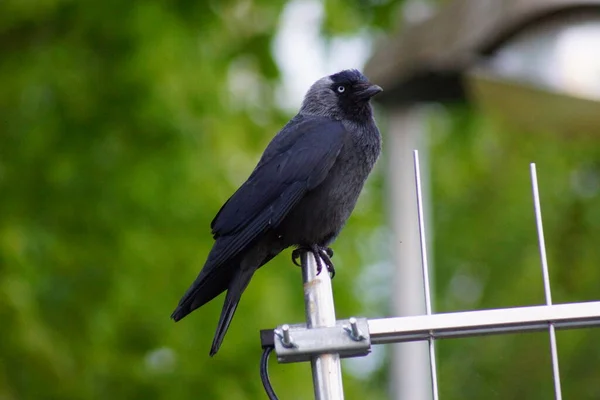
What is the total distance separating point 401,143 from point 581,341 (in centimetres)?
303

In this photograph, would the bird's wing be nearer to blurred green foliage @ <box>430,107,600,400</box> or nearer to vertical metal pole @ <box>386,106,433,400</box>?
vertical metal pole @ <box>386,106,433,400</box>

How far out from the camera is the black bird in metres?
4.18

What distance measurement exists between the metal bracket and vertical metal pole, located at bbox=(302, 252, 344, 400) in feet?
0.08

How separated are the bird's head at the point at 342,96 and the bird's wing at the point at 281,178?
216 mm

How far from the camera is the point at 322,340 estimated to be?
276 cm

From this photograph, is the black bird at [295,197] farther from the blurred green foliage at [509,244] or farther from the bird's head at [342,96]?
the blurred green foliage at [509,244]

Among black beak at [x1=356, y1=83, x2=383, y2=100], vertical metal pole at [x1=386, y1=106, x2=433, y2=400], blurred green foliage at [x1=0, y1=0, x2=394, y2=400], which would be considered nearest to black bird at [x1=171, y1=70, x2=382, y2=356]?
black beak at [x1=356, y1=83, x2=383, y2=100]

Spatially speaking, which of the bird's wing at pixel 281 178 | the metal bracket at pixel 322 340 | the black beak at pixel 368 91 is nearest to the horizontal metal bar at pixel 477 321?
the metal bracket at pixel 322 340

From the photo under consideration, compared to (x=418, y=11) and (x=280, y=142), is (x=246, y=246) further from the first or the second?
(x=418, y=11)

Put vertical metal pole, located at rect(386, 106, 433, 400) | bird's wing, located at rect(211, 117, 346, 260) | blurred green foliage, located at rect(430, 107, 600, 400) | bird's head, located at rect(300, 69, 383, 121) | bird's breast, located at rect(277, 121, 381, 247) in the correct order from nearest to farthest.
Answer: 1. bird's wing, located at rect(211, 117, 346, 260)
2. bird's breast, located at rect(277, 121, 381, 247)
3. bird's head, located at rect(300, 69, 383, 121)
4. vertical metal pole, located at rect(386, 106, 433, 400)
5. blurred green foliage, located at rect(430, 107, 600, 400)

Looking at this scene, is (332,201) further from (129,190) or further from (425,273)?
(129,190)

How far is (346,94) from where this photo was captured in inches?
201

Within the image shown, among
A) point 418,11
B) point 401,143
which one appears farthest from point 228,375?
point 418,11

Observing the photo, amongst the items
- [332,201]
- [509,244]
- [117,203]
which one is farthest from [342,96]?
[509,244]
